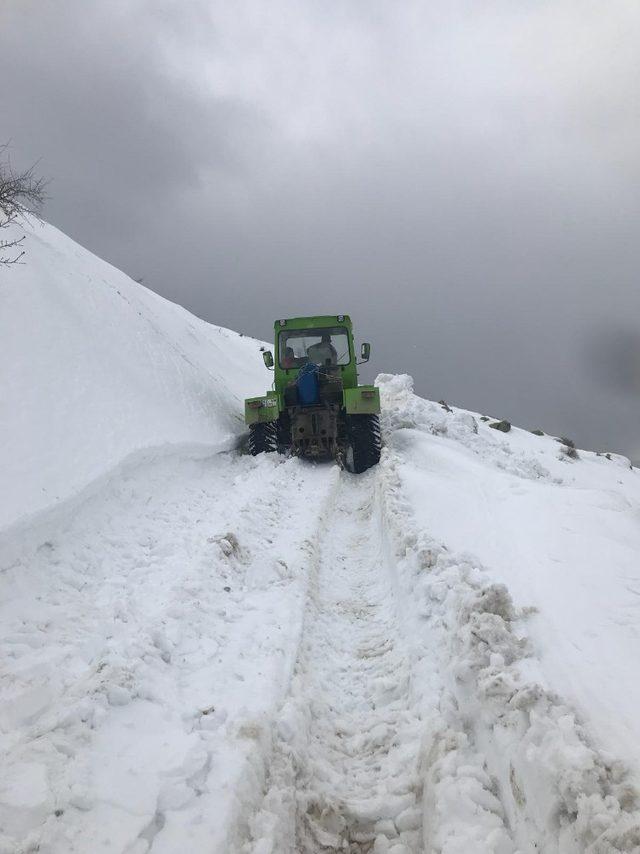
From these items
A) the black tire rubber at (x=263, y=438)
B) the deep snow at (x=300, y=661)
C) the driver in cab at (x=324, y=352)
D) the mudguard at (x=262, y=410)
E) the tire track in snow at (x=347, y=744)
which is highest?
the driver in cab at (x=324, y=352)

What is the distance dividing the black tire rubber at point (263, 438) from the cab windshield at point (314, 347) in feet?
5.31

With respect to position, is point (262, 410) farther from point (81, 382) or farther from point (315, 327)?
point (81, 382)

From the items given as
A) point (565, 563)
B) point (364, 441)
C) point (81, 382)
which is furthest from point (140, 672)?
point (364, 441)

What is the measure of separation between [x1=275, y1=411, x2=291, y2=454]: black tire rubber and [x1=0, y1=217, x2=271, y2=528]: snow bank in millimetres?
1050

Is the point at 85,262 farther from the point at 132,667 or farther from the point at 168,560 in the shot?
the point at 132,667

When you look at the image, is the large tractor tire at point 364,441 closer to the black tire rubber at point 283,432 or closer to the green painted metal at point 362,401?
the green painted metal at point 362,401

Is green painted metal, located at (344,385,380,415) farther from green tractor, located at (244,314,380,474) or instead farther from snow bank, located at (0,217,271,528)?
snow bank, located at (0,217,271,528)

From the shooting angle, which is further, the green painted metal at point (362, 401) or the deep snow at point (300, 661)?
the green painted metal at point (362, 401)

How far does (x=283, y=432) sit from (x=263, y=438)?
0.63 metres

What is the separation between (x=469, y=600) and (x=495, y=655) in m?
0.56

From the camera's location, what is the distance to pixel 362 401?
1026 cm

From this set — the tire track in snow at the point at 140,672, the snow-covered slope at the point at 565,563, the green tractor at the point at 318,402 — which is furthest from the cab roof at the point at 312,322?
the tire track in snow at the point at 140,672

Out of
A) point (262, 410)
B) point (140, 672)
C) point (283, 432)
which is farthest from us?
point (283, 432)

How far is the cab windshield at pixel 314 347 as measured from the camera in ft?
37.8
